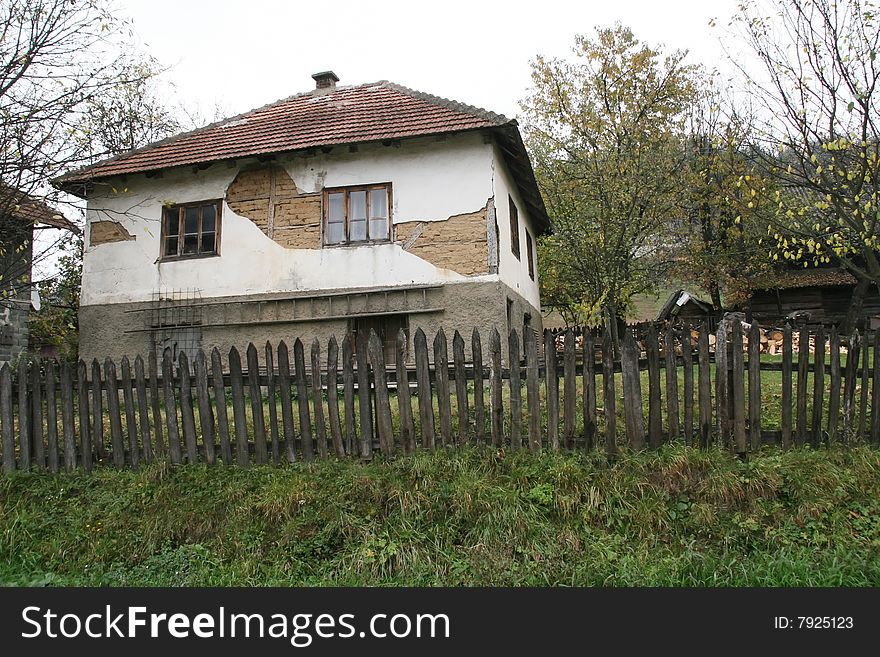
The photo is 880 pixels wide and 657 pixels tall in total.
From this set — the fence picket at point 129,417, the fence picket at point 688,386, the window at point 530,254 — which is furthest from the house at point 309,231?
the fence picket at point 688,386

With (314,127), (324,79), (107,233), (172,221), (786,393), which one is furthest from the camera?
(324,79)

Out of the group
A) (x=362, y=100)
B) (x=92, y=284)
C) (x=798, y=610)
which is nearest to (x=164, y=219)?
(x=92, y=284)

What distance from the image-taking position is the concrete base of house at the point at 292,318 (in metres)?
10.4

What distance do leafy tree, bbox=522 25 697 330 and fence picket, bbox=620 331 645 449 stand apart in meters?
11.0

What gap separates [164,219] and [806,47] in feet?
36.2

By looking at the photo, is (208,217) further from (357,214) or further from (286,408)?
(286,408)

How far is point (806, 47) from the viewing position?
24.2 feet

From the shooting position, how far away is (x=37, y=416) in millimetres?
6141

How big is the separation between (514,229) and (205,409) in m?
8.86

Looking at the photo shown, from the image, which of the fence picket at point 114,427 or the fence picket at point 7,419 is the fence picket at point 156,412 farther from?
the fence picket at point 7,419

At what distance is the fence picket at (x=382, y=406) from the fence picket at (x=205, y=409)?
5.37 feet

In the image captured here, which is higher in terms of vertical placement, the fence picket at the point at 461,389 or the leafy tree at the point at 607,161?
the leafy tree at the point at 607,161

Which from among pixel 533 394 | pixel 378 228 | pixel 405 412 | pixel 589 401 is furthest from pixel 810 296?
pixel 405 412

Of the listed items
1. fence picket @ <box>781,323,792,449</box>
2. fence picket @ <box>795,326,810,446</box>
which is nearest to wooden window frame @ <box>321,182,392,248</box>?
fence picket @ <box>781,323,792,449</box>
